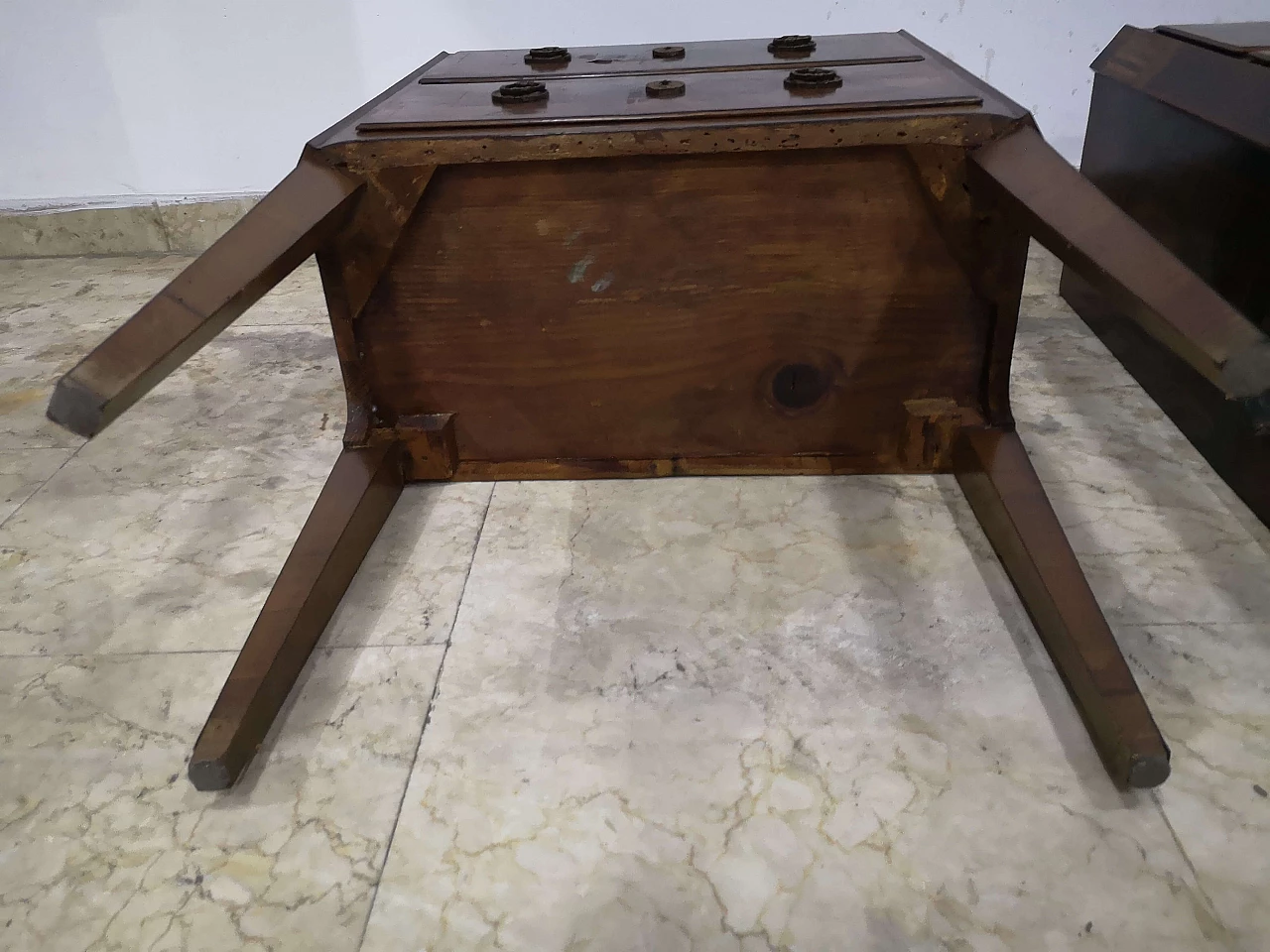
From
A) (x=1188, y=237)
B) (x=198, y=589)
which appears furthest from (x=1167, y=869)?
(x=198, y=589)

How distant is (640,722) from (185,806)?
0.45 meters

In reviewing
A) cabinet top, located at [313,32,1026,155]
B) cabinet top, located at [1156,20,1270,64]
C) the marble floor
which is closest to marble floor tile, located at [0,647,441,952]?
the marble floor

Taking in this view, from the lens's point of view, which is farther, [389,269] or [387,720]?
[389,269]

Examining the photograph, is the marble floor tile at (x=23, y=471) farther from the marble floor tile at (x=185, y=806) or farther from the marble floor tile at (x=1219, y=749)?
the marble floor tile at (x=1219, y=749)

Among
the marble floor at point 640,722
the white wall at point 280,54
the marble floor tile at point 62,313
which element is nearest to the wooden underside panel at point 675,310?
the marble floor at point 640,722

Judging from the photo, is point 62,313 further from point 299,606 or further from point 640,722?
point 640,722

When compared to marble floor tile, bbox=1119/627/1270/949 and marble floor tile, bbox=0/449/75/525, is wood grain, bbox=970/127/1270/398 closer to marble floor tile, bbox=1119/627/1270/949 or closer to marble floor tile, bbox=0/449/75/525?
marble floor tile, bbox=1119/627/1270/949

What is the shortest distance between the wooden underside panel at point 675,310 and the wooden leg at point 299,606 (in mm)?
128

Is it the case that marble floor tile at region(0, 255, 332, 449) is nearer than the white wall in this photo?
Yes

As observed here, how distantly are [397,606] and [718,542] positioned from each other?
1.36 ft

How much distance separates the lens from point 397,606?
1153mm

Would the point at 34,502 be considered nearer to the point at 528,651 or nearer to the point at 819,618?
the point at 528,651

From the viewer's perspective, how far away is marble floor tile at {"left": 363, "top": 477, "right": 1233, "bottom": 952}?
80 cm

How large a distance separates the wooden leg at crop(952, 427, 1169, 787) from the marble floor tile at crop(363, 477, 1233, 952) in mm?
34
